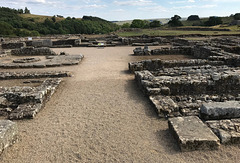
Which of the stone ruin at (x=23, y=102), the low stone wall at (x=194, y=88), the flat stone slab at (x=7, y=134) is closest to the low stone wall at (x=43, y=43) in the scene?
the stone ruin at (x=23, y=102)

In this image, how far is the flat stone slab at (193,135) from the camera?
404cm

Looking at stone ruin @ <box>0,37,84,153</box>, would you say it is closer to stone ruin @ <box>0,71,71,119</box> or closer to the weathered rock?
stone ruin @ <box>0,71,71,119</box>

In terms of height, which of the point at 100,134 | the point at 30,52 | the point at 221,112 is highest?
the point at 30,52

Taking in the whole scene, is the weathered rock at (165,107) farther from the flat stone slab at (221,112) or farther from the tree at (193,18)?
the tree at (193,18)

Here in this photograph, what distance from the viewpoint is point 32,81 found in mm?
9812

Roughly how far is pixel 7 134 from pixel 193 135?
14.3 ft

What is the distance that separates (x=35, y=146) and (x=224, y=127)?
4.69m

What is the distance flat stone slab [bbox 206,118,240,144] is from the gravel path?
0.18 m

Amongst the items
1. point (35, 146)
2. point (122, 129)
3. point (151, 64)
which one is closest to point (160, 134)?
point (122, 129)

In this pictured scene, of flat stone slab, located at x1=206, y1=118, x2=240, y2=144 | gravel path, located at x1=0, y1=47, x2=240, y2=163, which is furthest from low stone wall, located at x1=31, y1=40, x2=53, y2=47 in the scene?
flat stone slab, located at x1=206, y1=118, x2=240, y2=144

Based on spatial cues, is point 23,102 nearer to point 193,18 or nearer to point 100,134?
point 100,134

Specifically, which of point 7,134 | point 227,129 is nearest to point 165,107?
point 227,129

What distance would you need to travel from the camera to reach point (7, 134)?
4285 millimetres

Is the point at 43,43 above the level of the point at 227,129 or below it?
above
